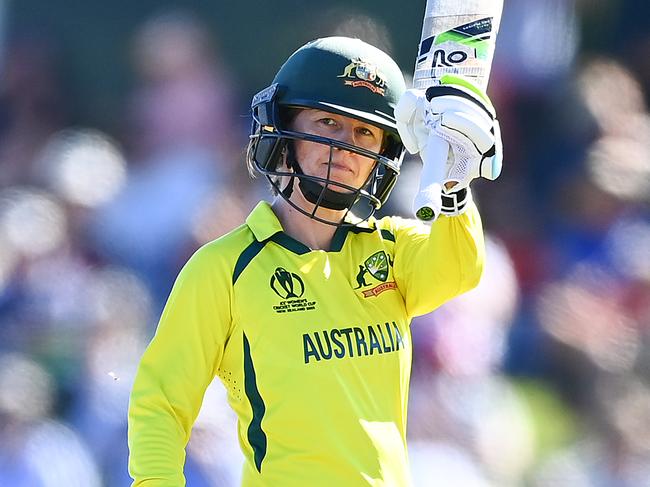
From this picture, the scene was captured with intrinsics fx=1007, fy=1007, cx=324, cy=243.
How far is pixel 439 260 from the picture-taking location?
2.00 meters

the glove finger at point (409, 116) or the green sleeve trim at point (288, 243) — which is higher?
the glove finger at point (409, 116)

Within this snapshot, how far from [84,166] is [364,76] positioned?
1.40 metres

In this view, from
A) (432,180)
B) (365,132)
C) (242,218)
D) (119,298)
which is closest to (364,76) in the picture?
(365,132)

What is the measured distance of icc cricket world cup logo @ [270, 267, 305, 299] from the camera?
6.41 ft

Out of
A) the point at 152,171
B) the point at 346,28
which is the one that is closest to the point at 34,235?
the point at 152,171

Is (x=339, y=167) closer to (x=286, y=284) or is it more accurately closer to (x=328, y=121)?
(x=328, y=121)

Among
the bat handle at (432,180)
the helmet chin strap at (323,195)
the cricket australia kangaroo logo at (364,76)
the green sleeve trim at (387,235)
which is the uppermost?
the cricket australia kangaroo logo at (364,76)

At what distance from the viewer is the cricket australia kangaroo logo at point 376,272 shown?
204 cm

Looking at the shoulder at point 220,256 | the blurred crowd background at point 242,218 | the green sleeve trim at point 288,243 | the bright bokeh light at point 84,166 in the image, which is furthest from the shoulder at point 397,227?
the bright bokeh light at point 84,166

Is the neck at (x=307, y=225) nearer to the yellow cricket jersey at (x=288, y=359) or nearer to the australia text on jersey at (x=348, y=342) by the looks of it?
the yellow cricket jersey at (x=288, y=359)

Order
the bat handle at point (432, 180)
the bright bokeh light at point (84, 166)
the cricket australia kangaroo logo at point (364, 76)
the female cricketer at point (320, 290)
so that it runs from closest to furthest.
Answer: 1. the bat handle at point (432, 180)
2. the female cricketer at point (320, 290)
3. the cricket australia kangaroo logo at point (364, 76)
4. the bright bokeh light at point (84, 166)

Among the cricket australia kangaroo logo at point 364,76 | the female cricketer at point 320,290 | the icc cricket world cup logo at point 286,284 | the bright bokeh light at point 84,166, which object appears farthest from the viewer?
the bright bokeh light at point 84,166

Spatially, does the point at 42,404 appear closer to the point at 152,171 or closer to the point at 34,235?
the point at 34,235

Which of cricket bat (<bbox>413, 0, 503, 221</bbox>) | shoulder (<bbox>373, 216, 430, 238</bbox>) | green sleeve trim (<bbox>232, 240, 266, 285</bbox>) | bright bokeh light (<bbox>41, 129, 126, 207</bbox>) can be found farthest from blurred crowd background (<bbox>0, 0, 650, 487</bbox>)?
cricket bat (<bbox>413, 0, 503, 221</bbox>)
